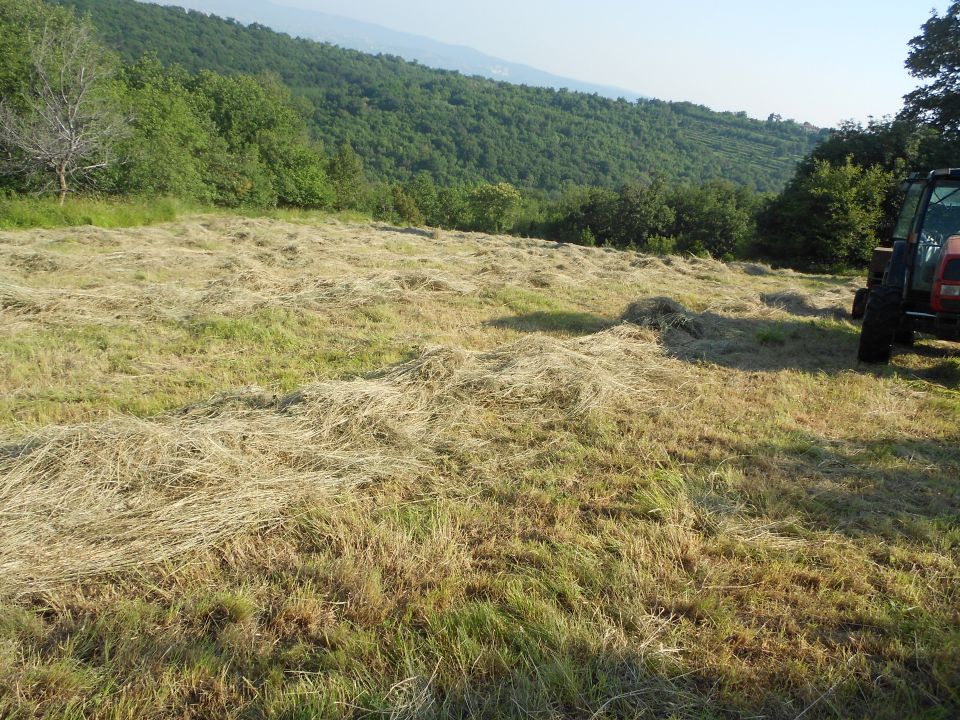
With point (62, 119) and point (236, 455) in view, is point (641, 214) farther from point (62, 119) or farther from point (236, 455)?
point (236, 455)

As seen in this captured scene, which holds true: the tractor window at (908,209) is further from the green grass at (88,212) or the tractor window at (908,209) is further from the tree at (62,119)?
the tree at (62,119)

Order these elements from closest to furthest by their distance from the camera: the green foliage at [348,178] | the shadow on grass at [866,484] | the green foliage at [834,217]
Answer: the shadow on grass at [866,484] < the green foliage at [834,217] < the green foliage at [348,178]

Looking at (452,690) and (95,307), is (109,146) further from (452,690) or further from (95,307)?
(452,690)

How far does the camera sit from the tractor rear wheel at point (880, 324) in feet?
17.7

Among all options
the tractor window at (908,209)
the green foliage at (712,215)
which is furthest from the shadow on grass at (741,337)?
the green foliage at (712,215)

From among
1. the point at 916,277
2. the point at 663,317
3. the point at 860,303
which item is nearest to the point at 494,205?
the point at 860,303

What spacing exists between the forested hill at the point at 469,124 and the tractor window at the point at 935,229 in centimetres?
7516

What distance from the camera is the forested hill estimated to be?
79.4 m

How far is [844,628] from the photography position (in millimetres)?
2137

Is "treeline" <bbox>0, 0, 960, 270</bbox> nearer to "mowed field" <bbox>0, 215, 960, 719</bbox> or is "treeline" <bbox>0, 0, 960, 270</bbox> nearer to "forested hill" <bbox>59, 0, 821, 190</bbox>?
"mowed field" <bbox>0, 215, 960, 719</bbox>

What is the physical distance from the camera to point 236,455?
3.12m

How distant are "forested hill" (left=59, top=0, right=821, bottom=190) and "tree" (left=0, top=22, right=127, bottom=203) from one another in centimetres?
5610

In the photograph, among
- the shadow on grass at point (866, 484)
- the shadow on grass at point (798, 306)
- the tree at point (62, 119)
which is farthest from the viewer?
the tree at point (62, 119)

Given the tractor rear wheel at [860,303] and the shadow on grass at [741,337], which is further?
the tractor rear wheel at [860,303]
